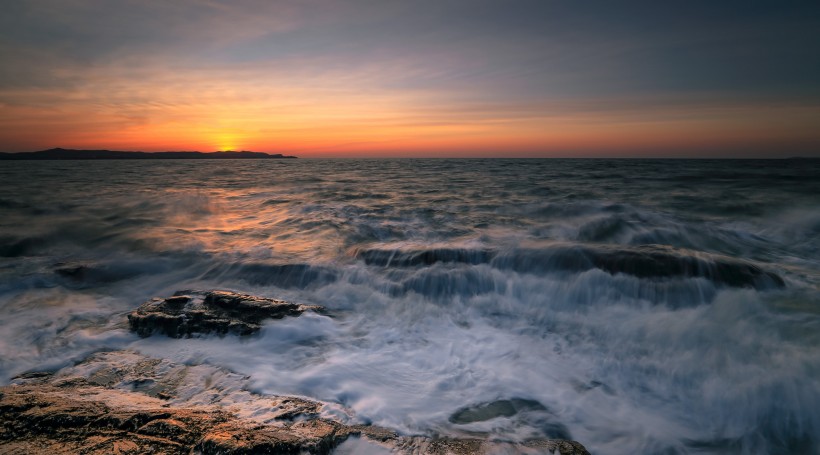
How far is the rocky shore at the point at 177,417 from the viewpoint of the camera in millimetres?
2467

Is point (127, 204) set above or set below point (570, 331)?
above

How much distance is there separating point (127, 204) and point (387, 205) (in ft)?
40.1

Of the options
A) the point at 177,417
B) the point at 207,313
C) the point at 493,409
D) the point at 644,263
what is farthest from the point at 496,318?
the point at 177,417

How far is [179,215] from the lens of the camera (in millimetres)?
15820

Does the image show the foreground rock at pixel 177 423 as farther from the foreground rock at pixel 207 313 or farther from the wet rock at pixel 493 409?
the foreground rock at pixel 207 313

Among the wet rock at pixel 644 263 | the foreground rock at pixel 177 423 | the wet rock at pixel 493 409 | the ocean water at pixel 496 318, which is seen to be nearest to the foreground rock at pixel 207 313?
the ocean water at pixel 496 318

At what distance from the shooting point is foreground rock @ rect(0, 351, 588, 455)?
2451mm

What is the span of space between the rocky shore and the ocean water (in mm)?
212

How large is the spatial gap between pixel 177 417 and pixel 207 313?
3189 mm

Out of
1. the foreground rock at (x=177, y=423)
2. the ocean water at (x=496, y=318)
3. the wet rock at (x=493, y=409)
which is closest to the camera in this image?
the foreground rock at (x=177, y=423)

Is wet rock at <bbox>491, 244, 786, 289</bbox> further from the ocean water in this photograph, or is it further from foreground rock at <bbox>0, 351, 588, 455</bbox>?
foreground rock at <bbox>0, 351, 588, 455</bbox>

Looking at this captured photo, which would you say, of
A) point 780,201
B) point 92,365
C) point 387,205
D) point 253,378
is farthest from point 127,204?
point 780,201

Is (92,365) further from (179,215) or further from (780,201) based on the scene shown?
(780,201)

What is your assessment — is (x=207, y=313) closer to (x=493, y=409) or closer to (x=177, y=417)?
(x=177, y=417)
